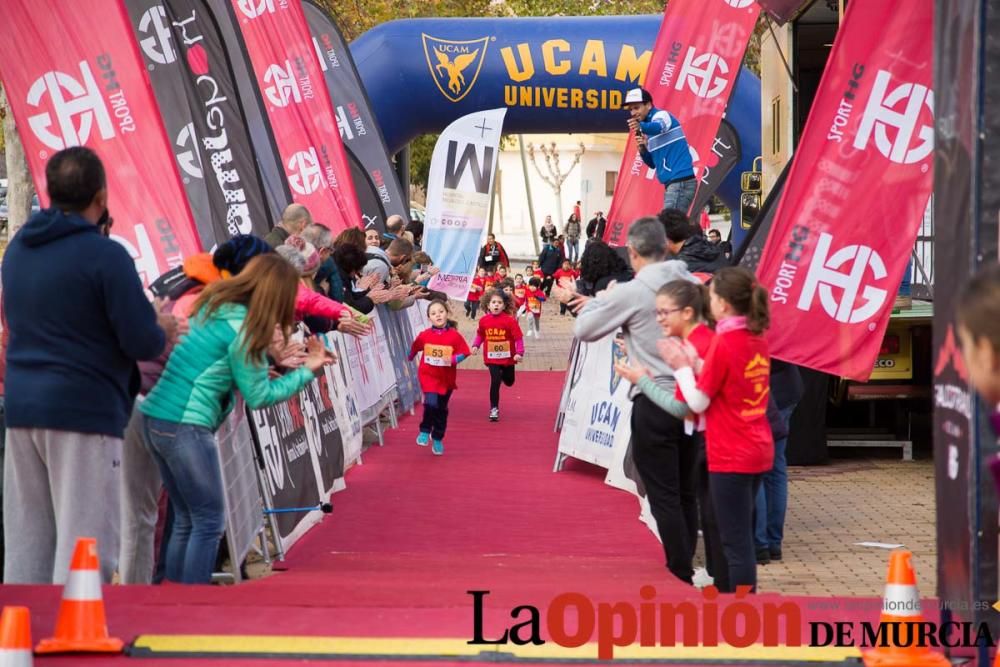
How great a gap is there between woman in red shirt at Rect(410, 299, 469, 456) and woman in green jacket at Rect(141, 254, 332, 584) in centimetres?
729

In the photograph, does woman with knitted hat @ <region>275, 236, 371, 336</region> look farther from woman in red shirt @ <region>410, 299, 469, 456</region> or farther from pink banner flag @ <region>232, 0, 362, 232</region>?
pink banner flag @ <region>232, 0, 362, 232</region>

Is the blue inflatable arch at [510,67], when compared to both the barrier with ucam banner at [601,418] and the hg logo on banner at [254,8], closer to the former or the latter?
the hg logo on banner at [254,8]

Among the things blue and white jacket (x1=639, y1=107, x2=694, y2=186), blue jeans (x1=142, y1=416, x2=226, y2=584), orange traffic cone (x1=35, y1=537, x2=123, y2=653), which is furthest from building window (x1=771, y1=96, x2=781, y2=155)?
orange traffic cone (x1=35, y1=537, x2=123, y2=653)

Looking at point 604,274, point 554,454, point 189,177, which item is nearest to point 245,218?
point 189,177

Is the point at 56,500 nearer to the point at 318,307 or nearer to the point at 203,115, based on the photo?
the point at 318,307

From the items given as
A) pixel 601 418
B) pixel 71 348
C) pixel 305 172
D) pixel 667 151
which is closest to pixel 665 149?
pixel 667 151

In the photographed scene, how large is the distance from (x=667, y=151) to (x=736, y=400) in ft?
20.9

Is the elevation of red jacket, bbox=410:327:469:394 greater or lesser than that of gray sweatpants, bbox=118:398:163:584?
lesser

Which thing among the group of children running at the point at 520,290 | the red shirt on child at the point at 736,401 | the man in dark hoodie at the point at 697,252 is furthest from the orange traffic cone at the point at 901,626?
the group of children running at the point at 520,290

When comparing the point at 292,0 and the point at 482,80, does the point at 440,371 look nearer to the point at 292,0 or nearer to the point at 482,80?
the point at 292,0

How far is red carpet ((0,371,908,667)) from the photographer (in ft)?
17.9

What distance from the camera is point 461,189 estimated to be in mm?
20016

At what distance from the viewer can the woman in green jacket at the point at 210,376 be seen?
6680 millimetres

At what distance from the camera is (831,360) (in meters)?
8.21
